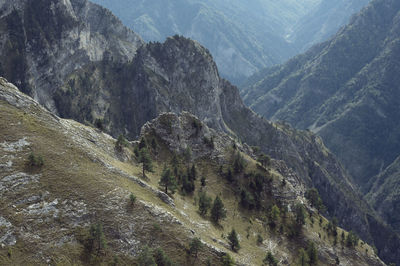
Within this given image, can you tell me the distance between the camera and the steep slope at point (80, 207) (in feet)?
197

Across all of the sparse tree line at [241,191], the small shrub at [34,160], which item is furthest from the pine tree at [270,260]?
the small shrub at [34,160]

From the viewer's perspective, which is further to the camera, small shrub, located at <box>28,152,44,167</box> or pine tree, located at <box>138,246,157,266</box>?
small shrub, located at <box>28,152,44,167</box>

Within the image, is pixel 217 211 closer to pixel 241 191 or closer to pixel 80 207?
pixel 241 191

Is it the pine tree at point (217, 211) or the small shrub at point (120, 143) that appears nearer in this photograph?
the pine tree at point (217, 211)

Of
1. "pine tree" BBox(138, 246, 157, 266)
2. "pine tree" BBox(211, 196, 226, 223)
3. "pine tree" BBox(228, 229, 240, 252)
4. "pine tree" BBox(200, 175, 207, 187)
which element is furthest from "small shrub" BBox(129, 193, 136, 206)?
"pine tree" BBox(200, 175, 207, 187)

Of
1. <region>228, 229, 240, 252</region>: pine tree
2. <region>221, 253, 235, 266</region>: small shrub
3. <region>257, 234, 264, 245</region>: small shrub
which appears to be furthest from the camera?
<region>257, 234, 264, 245</region>: small shrub

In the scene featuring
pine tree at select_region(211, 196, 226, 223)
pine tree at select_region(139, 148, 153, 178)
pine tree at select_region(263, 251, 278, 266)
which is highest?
pine tree at select_region(139, 148, 153, 178)

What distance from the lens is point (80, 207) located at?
6731 centimetres

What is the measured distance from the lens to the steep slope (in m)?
60.1

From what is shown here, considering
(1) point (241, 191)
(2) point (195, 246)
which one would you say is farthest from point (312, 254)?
(2) point (195, 246)

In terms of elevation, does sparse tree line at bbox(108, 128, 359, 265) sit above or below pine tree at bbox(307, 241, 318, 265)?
above

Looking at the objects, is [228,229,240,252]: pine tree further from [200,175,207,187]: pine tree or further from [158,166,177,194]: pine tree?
[200,175,207,187]: pine tree

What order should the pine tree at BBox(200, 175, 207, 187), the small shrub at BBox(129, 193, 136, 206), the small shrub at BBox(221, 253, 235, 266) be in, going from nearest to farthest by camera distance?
the small shrub at BBox(129, 193, 136, 206)
the small shrub at BBox(221, 253, 235, 266)
the pine tree at BBox(200, 175, 207, 187)

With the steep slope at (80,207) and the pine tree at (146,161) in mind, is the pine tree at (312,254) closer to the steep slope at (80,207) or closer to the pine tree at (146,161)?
the steep slope at (80,207)
